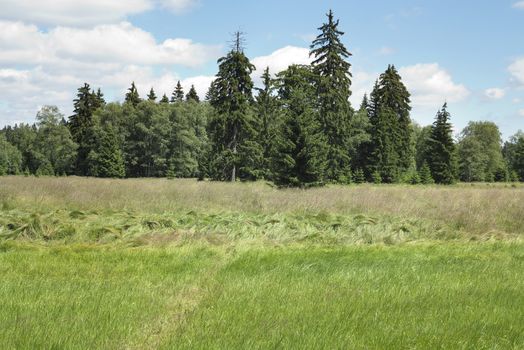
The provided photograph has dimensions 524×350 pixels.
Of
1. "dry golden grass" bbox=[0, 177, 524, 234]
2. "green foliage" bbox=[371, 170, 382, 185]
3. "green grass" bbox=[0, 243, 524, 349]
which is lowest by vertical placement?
"green grass" bbox=[0, 243, 524, 349]

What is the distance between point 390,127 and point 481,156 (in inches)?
1119

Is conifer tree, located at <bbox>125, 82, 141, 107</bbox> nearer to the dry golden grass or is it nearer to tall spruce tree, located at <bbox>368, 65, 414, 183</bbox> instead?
tall spruce tree, located at <bbox>368, 65, 414, 183</bbox>

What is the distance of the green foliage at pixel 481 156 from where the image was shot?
76812mm

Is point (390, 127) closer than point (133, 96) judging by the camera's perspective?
Yes

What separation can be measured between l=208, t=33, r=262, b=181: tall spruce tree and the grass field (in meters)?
25.5

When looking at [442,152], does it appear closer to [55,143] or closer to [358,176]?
[358,176]

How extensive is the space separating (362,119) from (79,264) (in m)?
54.2

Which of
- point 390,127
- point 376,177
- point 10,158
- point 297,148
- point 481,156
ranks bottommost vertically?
point 376,177

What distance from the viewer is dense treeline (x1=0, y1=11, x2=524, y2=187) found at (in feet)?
119

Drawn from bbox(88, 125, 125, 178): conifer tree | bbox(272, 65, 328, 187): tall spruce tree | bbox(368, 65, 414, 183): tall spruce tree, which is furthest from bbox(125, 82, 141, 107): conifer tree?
bbox(272, 65, 328, 187): tall spruce tree

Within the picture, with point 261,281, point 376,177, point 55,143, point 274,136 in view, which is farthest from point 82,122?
point 261,281

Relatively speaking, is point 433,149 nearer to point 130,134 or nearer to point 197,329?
point 130,134

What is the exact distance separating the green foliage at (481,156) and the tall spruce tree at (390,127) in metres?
15.9

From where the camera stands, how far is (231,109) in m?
40.1
